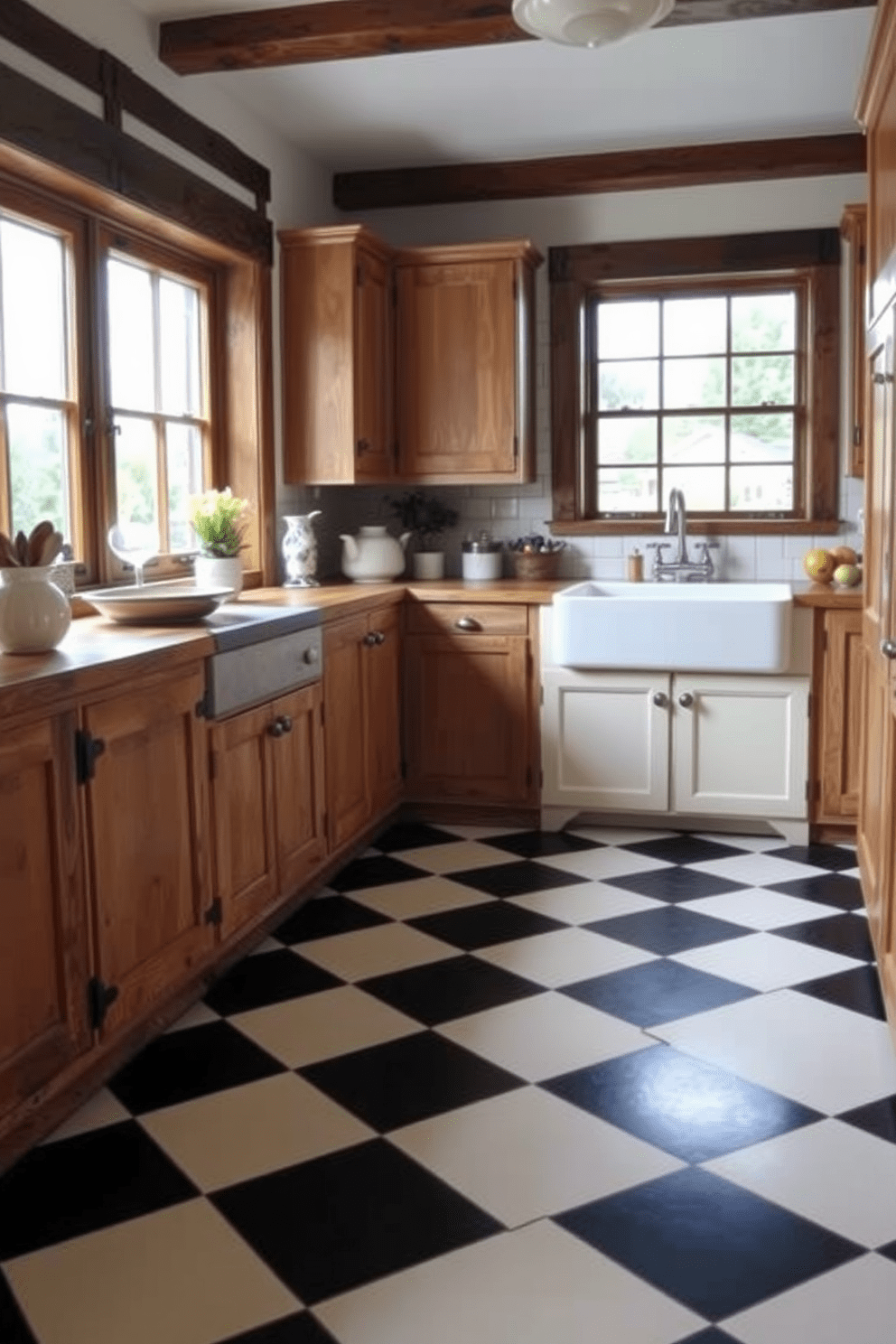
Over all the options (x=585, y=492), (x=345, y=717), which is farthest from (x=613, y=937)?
(x=585, y=492)

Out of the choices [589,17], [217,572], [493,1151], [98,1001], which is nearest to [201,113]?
[217,572]

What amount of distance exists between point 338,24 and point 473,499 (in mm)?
2041

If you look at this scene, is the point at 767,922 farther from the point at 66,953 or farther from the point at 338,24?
the point at 338,24

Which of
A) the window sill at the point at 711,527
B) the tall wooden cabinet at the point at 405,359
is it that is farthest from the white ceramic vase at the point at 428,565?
the window sill at the point at 711,527

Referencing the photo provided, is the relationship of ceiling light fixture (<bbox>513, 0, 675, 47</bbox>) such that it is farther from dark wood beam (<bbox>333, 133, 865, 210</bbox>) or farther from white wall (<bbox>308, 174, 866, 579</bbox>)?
white wall (<bbox>308, 174, 866, 579</bbox>)

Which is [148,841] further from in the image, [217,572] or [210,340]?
[210,340]

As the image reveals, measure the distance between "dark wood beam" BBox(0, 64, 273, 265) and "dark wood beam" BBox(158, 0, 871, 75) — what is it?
0.32 m

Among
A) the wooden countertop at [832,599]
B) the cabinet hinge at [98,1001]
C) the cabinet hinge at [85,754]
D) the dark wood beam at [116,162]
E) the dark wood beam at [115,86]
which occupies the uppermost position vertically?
the dark wood beam at [115,86]

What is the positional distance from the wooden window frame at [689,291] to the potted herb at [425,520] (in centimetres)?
44

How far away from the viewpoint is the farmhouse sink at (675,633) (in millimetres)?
3951

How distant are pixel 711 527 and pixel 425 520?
1110 millimetres

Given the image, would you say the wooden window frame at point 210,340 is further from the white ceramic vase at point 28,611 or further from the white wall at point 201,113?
the white ceramic vase at point 28,611

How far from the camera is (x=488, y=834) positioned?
4266 mm

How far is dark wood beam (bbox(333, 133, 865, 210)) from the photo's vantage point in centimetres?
443
